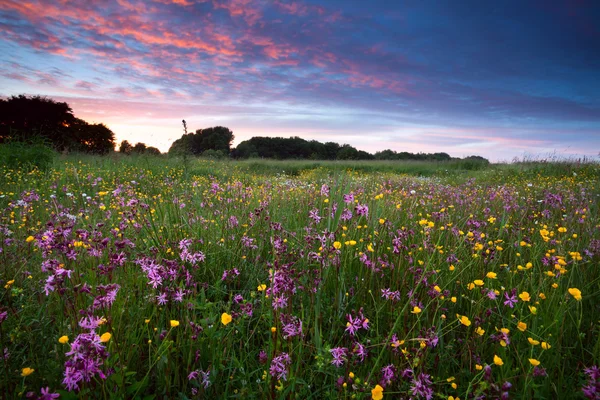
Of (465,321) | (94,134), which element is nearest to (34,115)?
(94,134)

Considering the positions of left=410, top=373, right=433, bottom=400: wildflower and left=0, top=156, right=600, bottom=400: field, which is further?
left=0, top=156, right=600, bottom=400: field

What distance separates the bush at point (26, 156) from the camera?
32.0ft

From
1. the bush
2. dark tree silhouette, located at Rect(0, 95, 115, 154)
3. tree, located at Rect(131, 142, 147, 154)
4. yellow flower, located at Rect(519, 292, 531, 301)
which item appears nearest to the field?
yellow flower, located at Rect(519, 292, 531, 301)

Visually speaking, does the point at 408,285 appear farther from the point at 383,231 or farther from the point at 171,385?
the point at 171,385

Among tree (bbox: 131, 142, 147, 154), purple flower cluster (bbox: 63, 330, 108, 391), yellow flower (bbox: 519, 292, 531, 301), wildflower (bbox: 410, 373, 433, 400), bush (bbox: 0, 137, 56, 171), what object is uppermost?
tree (bbox: 131, 142, 147, 154)

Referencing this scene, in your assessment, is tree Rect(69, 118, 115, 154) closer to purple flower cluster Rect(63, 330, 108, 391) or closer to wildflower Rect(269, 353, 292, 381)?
purple flower cluster Rect(63, 330, 108, 391)

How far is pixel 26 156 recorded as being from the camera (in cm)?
1044

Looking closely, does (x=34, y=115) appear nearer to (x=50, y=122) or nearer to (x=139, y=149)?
(x=50, y=122)

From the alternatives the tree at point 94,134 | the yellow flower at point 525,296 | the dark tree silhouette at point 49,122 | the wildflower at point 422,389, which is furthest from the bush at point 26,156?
the tree at point 94,134

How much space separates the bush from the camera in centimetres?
977

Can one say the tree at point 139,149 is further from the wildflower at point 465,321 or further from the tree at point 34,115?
the wildflower at point 465,321

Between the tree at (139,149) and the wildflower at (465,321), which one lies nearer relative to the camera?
the wildflower at (465,321)

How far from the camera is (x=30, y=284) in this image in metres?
2.38

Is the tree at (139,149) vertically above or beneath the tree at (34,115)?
beneath
